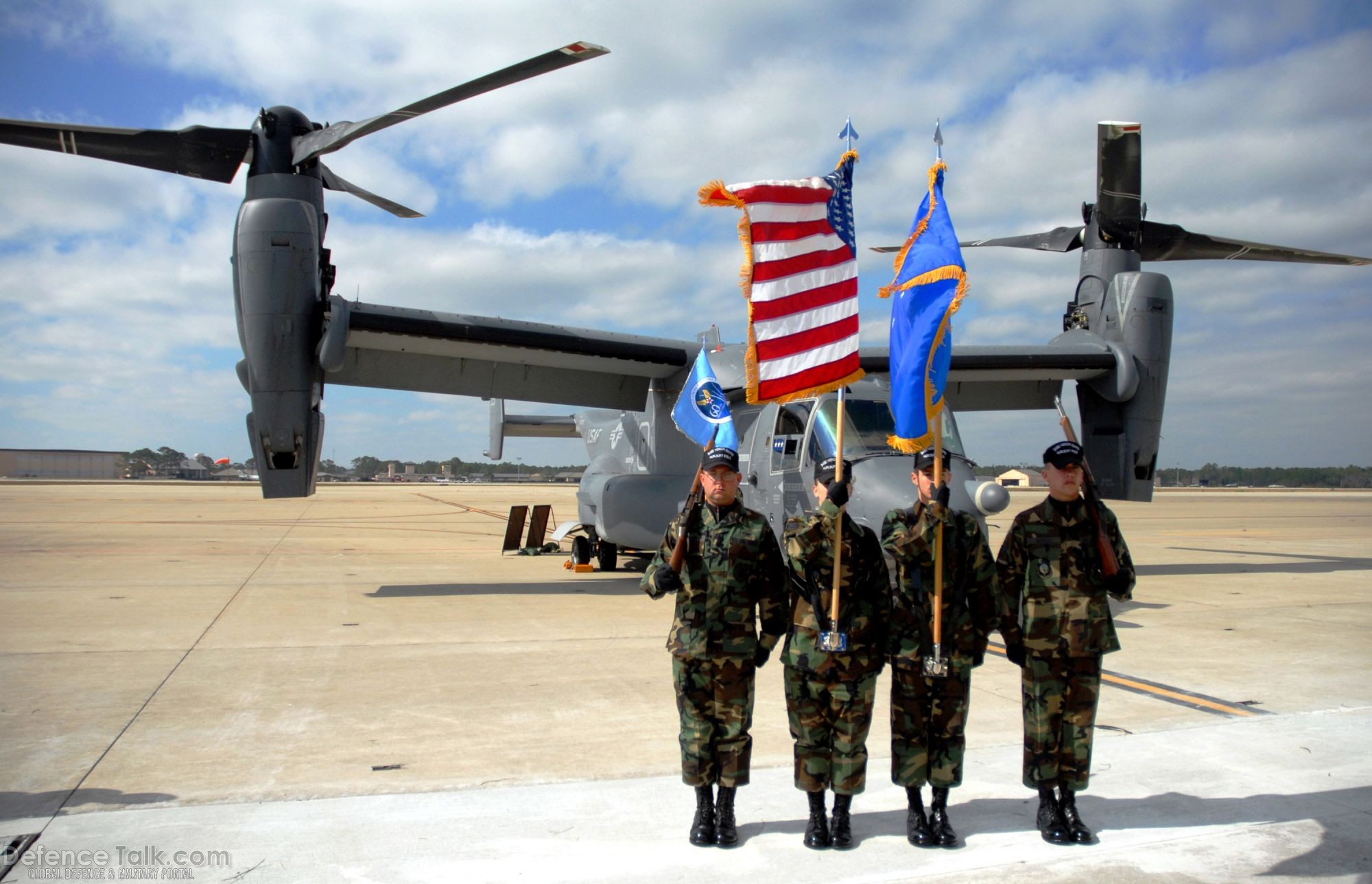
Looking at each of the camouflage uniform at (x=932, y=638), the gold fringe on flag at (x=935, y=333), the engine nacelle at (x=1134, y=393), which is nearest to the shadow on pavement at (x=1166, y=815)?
the camouflage uniform at (x=932, y=638)

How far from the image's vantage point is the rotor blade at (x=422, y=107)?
9.36 meters

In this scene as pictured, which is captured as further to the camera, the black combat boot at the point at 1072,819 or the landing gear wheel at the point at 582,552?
the landing gear wheel at the point at 582,552

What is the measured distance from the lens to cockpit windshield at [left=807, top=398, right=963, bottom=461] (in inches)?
351

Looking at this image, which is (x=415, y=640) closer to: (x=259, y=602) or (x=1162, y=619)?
(x=259, y=602)

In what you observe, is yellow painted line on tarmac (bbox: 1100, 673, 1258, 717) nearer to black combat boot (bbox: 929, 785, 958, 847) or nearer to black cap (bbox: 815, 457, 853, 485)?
black combat boot (bbox: 929, 785, 958, 847)

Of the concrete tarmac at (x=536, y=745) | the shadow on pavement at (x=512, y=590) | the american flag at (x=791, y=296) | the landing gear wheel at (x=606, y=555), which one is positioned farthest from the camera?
the landing gear wheel at (x=606, y=555)

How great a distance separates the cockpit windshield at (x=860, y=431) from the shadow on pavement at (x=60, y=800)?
6.15 meters

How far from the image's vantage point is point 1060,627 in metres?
4.00

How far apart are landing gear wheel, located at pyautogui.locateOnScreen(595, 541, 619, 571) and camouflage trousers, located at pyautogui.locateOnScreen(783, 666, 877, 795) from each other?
38.1 feet

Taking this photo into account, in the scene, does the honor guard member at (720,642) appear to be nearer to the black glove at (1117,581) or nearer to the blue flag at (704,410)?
the blue flag at (704,410)

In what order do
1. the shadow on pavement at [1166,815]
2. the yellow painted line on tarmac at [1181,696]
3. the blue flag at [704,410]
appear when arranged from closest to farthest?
the shadow on pavement at [1166,815] < the blue flag at [704,410] < the yellow painted line on tarmac at [1181,696]

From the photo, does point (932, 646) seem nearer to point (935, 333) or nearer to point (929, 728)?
point (929, 728)

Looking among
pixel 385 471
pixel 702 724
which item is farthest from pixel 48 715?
pixel 385 471

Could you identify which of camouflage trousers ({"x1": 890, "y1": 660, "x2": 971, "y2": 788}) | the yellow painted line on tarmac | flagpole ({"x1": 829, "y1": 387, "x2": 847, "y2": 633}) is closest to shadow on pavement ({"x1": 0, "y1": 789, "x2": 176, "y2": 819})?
flagpole ({"x1": 829, "y1": 387, "x2": 847, "y2": 633})
